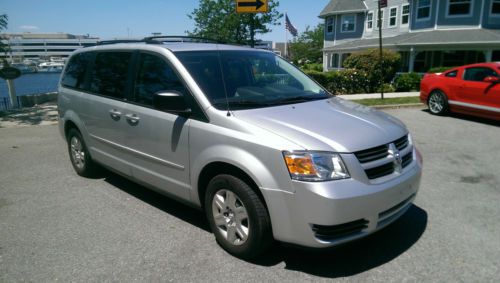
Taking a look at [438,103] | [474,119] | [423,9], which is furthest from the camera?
[423,9]

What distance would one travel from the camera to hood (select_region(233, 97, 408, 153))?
296 centimetres

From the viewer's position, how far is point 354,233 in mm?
2973

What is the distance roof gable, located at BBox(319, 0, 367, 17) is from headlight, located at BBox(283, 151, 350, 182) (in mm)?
31016

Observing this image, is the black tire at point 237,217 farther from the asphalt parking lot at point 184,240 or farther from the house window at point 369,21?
the house window at point 369,21

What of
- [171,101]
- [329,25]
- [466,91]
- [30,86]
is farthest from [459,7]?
[30,86]

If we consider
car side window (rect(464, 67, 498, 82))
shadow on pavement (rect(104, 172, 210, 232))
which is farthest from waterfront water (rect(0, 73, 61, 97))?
car side window (rect(464, 67, 498, 82))

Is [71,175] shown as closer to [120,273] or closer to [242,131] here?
[120,273]

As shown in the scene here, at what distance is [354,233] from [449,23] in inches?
989

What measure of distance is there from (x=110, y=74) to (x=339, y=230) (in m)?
3.38

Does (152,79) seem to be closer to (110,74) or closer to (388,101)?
(110,74)

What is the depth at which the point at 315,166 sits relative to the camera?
2840mm

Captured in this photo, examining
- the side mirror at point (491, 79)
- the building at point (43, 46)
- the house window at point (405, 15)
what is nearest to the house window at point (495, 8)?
the house window at point (405, 15)

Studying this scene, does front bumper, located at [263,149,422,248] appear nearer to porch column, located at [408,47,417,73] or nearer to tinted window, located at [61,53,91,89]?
tinted window, located at [61,53,91,89]

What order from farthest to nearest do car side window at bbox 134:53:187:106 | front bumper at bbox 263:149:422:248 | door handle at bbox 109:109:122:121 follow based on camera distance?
door handle at bbox 109:109:122:121 < car side window at bbox 134:53:187:106 < front bumper at bbox 263:149:422:248
